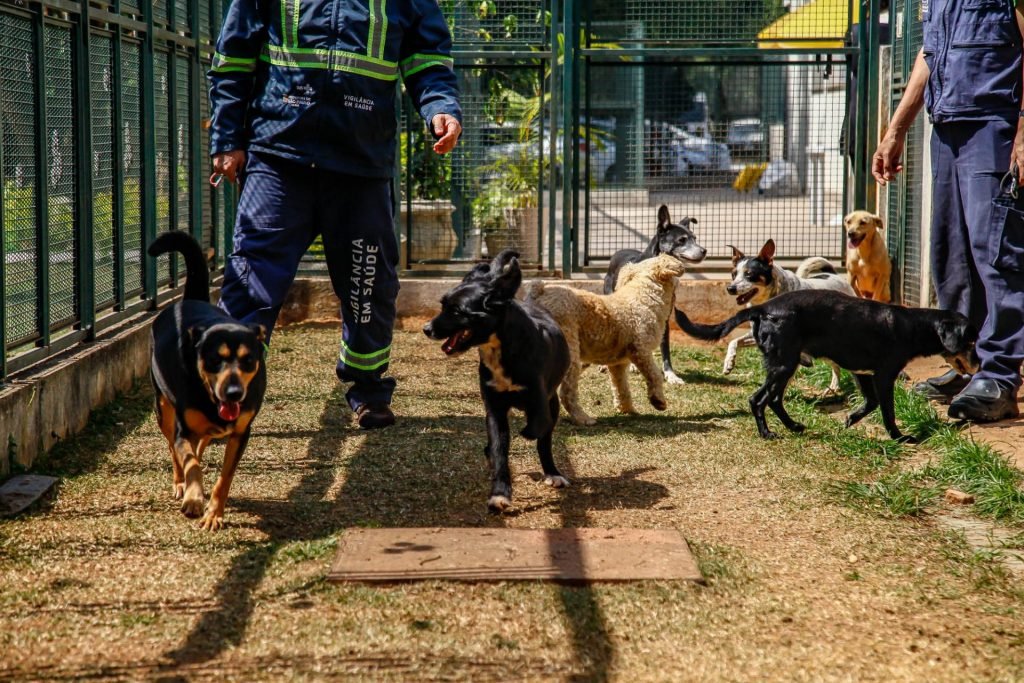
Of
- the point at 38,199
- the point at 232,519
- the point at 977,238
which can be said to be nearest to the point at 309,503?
the point at 232,519

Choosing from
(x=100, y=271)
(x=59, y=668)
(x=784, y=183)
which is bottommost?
(x=59, y=668)

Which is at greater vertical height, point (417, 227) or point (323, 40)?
point (323, 40)

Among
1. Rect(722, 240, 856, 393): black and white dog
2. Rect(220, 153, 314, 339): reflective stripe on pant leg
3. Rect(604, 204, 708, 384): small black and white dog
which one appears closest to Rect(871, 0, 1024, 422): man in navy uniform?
Rect(722, 240, 856, 393): black and white dog

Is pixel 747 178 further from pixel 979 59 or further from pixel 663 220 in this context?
pixel 979 59

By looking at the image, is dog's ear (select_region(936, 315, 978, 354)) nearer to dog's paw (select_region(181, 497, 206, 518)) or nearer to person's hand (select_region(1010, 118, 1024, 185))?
person's hand (select_region(1010, 118, 1024, 185))

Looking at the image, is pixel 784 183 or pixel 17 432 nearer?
pixel 17 432

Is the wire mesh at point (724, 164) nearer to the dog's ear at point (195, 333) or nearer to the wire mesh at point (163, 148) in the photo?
the wire mesh at point (163, 148)

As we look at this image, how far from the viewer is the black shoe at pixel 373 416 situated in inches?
256

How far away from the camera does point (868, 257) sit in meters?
9.48

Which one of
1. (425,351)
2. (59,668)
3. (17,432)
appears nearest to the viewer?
(59,668)

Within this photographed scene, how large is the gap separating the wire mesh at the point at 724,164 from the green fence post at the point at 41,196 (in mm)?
5242

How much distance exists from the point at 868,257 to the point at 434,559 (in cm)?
621

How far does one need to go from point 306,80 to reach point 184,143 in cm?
387

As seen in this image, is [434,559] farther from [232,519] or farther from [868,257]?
[868,257]
